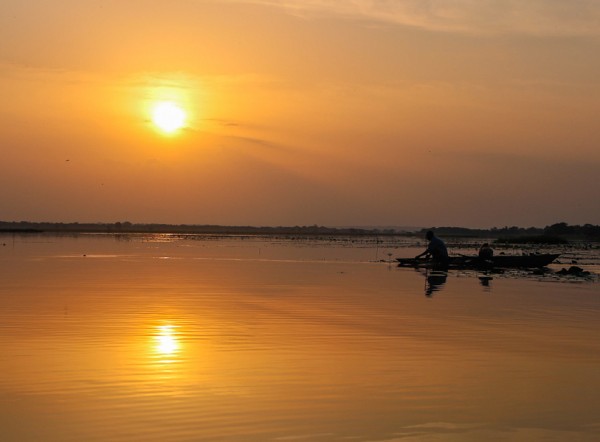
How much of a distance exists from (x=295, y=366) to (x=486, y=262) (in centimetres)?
2828

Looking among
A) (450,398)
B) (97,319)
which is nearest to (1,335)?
(97,319)

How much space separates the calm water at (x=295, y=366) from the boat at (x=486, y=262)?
514 inches

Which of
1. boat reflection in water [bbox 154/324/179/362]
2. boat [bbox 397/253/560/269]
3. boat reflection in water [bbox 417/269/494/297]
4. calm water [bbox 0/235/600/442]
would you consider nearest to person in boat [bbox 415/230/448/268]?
boat [bbox 397/253/560/269]

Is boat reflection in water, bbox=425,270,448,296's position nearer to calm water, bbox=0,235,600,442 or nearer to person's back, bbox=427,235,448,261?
person's back, bbox=427,235,448,261

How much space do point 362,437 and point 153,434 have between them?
2.28 m

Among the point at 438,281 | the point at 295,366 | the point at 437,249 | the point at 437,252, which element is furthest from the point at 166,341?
the point at 437,252

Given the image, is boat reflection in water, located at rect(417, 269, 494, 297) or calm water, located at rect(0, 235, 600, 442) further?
boat reflection in water, located at rect(417, 269, 494, 297)

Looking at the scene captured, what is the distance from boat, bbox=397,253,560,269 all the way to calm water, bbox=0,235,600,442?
42.8ft

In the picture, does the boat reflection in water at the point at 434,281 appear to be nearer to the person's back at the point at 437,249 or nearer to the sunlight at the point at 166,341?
the person's back at the point at 437,249

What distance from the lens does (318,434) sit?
359 inches

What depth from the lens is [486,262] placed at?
1569 inches

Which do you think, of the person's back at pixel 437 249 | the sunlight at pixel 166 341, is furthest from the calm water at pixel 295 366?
the person's back at pixel 437 249

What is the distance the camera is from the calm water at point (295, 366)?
9.48 meters

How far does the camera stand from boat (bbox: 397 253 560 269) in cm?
3955
